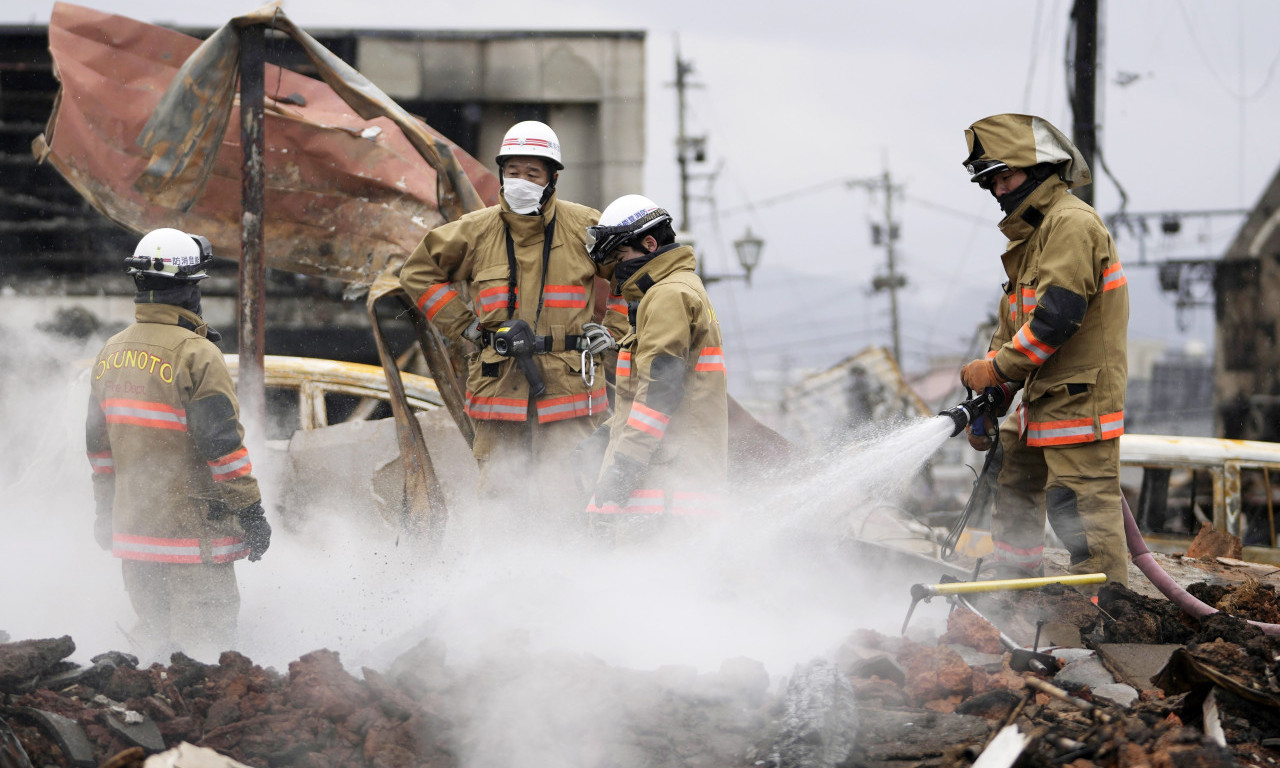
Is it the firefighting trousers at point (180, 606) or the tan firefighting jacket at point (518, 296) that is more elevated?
the tan firefighting jacket at point (518, 296)

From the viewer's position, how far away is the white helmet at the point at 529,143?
5203 mm

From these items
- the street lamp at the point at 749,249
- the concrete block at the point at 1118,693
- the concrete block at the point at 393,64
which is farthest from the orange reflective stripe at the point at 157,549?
the street lamp at the point at 749,249

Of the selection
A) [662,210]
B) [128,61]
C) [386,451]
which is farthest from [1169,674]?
[128,61]

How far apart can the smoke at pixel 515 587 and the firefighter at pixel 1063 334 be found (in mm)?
461

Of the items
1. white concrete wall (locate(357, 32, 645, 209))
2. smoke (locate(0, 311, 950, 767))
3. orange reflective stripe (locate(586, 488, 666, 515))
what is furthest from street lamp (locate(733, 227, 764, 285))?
orange reflective stripe (locate(586, 488, 666, 515))

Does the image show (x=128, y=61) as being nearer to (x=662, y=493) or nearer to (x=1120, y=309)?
(x=662, y=493)

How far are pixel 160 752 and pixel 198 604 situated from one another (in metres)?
1.43

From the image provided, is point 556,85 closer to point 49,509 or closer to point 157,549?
point 49,509

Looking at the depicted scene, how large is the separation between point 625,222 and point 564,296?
35.5 inches

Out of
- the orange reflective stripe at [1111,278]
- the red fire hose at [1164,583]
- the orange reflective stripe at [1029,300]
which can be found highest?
the orange reflective stripe at [1111,278]

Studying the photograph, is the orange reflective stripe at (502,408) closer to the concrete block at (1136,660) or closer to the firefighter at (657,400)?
the firefighter at (657,400)

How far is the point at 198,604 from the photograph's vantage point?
14.4 feet

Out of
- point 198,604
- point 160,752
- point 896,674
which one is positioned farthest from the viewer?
point 198,604

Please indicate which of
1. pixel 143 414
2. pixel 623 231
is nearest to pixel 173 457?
pixel 143 414
